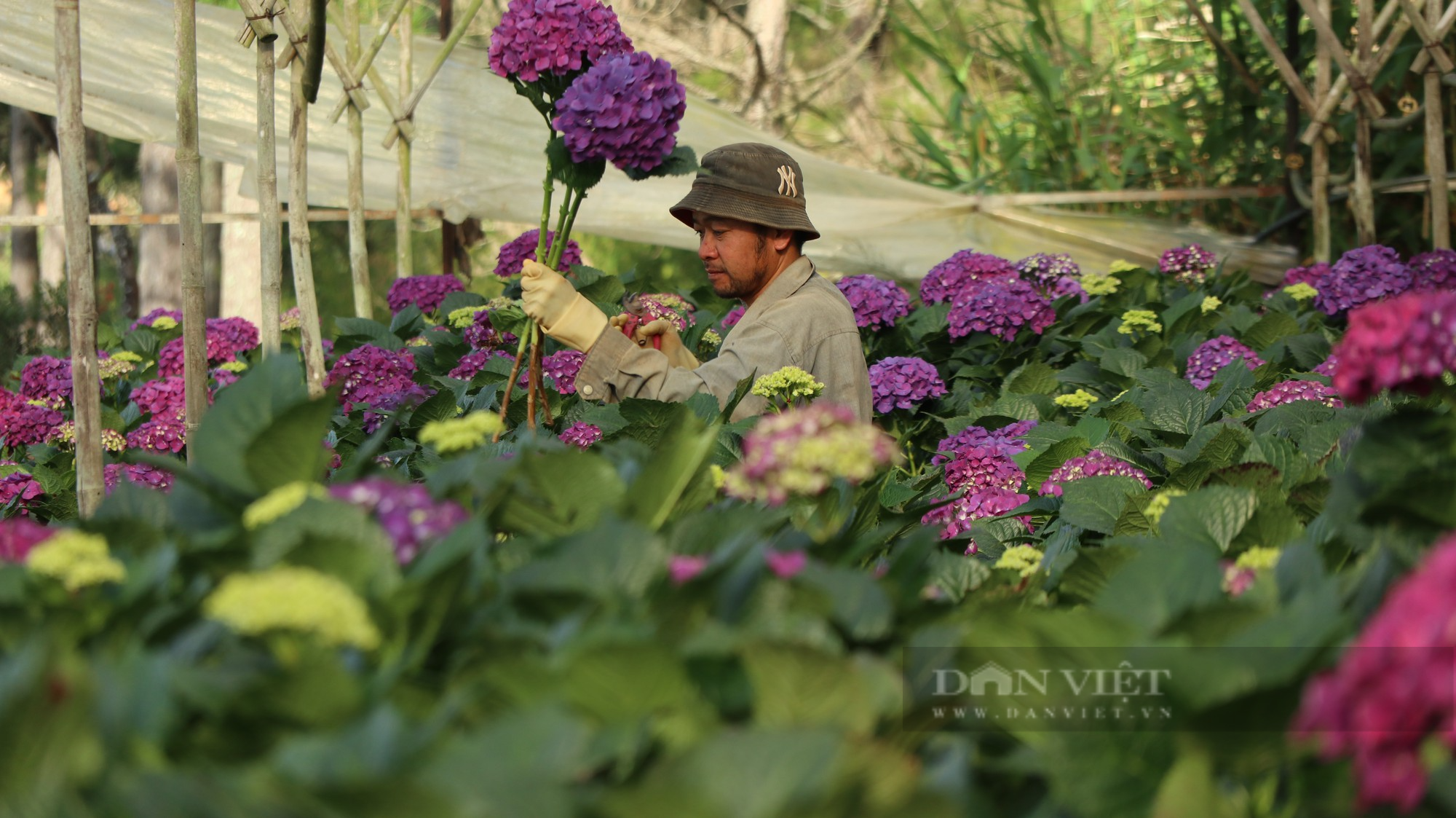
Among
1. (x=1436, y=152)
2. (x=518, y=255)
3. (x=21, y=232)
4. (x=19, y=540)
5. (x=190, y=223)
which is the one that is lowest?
(x=21, y=232)

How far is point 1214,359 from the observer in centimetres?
340

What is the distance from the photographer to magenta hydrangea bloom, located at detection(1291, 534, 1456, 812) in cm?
77

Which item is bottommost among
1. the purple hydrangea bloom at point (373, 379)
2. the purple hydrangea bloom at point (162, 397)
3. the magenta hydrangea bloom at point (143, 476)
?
the purple hydrangea bloom at point (162, 397)

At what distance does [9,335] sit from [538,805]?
8.45m

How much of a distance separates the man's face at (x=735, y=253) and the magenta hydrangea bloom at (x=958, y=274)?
58.2 inches

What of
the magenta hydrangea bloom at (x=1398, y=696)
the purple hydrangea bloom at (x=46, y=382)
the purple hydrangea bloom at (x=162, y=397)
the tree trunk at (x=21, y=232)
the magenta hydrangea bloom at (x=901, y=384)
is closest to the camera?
the magenta hydrangea bloom at (x=1398, y=696)

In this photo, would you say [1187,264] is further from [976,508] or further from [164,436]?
[164,436]

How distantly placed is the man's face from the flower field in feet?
3.66

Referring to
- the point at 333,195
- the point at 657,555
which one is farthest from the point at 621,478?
the point at 333,195

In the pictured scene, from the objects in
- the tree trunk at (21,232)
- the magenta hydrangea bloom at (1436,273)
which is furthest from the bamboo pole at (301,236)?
the tree trunk at (21,232)

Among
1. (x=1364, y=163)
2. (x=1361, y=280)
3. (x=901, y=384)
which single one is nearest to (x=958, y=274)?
(x=901, y=384)

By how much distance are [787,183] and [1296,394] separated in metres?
1.13

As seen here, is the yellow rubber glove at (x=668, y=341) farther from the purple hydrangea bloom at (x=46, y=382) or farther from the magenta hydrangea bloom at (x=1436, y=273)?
the magenta hydrangea bloom at (x=1436, y=273)

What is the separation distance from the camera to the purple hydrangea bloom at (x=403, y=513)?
1.16m
